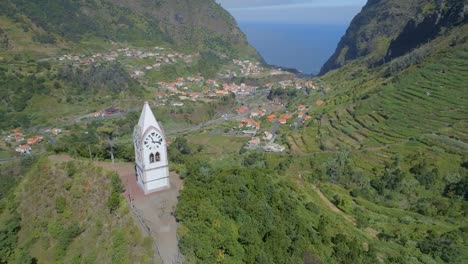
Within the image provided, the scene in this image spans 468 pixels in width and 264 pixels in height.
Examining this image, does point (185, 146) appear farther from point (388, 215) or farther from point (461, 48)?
point (461, 48)

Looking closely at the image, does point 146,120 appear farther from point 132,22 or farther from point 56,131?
point 132,22

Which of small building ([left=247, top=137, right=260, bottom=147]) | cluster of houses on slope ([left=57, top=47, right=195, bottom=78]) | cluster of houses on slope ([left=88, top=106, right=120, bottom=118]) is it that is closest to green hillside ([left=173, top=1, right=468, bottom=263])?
small building ([left=247, top=137, right=260, bottom=147])

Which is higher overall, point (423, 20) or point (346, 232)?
point (423, 20)

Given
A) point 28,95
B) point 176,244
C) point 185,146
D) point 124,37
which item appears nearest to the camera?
point 176,244

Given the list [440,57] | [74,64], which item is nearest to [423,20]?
[440,57]

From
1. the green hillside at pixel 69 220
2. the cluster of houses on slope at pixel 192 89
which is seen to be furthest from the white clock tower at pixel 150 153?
the cluster of houses on slope at pixel 192 89

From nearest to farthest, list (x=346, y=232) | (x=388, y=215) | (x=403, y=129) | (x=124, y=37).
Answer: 1. (x=346, y=232)
2. (x=388, y=215)
3. (x=403, y=129)
4. (x=124, y=37)
